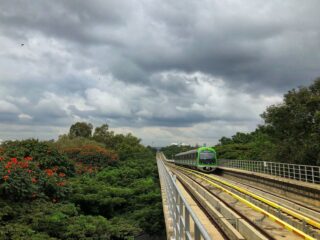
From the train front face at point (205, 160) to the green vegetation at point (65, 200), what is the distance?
6799 millimetres

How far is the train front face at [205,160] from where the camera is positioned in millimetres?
36312

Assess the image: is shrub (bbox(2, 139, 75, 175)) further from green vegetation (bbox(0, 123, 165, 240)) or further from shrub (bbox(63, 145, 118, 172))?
shrub (bbox(63, 145, 118, 172))

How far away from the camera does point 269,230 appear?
853 cm

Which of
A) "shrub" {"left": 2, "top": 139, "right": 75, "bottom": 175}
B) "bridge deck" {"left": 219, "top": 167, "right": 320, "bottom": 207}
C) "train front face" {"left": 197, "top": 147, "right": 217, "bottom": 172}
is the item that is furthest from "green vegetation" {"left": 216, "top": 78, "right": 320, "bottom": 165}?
"shrub" {"left": 2, "top": 139, "right": 75, "bottom": 175}

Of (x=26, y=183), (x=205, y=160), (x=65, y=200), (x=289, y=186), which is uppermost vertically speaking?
(x=205, y=160)

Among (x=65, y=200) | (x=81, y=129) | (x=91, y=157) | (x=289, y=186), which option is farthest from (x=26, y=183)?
(x=81, y=129)

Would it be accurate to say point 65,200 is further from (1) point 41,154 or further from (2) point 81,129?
(2) point 81,129

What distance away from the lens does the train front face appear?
36312mm

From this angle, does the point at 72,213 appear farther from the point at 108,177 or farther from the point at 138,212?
the point at 108,177

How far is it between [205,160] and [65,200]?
20949 millimetres

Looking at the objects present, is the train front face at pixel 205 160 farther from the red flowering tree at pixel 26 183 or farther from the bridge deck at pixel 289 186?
the red flowering tree at pixel 26 183

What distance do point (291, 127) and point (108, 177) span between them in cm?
1657

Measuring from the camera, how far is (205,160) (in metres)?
36.5

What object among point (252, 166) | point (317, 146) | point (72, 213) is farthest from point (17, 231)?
point (252, 166)
